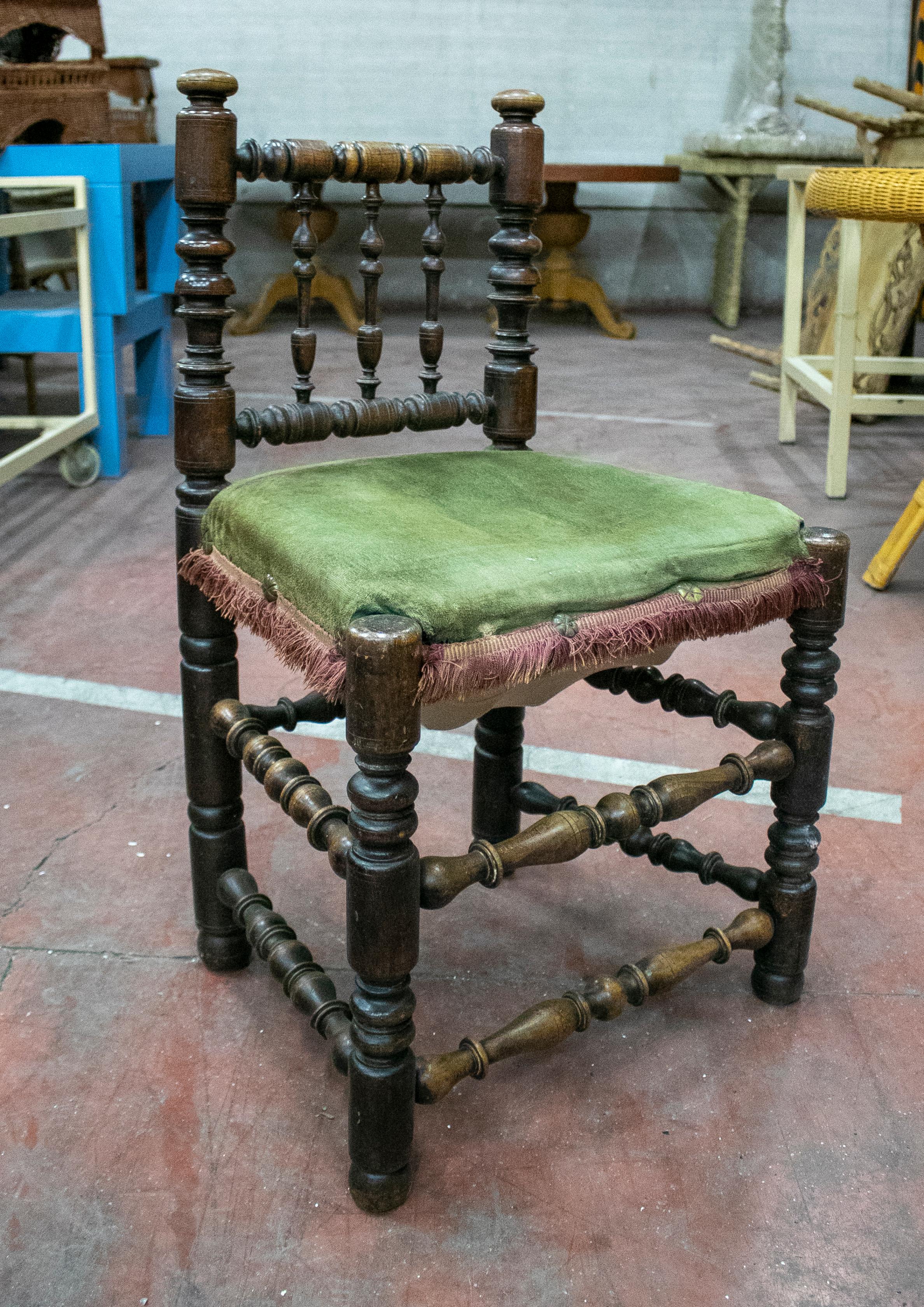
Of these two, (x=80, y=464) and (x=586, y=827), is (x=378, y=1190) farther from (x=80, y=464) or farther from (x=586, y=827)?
(x=80, y=464)

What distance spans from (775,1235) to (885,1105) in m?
0.20

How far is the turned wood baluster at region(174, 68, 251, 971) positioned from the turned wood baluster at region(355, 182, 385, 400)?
0.47 feet

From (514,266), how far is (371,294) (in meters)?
0.16

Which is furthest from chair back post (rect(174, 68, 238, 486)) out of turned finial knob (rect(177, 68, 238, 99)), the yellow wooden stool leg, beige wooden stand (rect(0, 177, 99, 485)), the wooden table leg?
the wooden table leg

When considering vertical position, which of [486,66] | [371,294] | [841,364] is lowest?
[841,364]

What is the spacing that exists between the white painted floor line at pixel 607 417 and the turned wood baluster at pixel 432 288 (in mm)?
2438

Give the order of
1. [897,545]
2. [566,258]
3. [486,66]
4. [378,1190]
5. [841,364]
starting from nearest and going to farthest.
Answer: [378,1190] → [897,545] → [841,364] → [566,258] → [486,66]

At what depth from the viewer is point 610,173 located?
5.07 metres

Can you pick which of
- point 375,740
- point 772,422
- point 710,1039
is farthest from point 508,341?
point 772,422

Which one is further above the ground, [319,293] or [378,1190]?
[319,293]

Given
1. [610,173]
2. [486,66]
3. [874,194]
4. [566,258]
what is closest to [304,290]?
[874,194]

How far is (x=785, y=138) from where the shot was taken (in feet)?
17.0

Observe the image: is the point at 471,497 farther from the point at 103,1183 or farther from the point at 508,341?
the point at 103,1183

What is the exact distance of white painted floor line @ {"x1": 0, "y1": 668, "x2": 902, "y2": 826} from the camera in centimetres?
162
